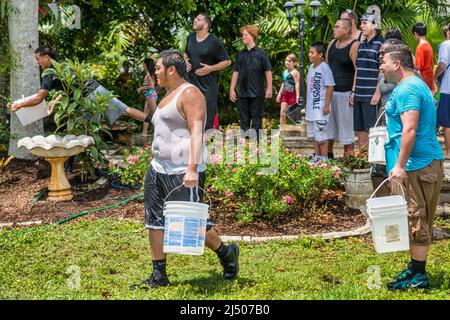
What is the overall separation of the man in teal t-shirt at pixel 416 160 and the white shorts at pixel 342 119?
3.49 m

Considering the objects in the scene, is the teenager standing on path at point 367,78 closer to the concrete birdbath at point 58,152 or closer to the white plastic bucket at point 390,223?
the white plastic bucket at point 390,223

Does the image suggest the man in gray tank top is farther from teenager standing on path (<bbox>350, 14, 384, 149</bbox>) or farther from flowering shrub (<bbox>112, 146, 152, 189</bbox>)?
teenager standing on path (<bbox>350, 14, 384, 149</bbox>)

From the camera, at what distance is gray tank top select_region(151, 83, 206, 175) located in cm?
520

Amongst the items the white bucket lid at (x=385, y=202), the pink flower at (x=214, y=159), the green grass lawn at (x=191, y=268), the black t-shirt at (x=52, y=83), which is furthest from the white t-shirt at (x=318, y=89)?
the white bucket lid at (x=385, y=202)

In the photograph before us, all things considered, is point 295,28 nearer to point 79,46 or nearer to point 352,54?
point 79,46

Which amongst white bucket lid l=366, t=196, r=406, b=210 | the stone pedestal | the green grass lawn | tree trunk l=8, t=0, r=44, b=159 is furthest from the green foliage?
white bucket lid l=366, t=196, r=406, b=210

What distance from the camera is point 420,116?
5082 mm

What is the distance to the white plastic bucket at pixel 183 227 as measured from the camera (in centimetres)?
495

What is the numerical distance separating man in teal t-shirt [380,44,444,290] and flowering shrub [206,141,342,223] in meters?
2.12

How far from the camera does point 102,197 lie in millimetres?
8453

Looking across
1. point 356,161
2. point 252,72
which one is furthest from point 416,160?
point 252,72

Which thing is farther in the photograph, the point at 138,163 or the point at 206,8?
the point at 206,8

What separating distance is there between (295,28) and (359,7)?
134 centimetres

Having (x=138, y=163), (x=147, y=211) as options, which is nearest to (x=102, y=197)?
(x=138, y=163)
